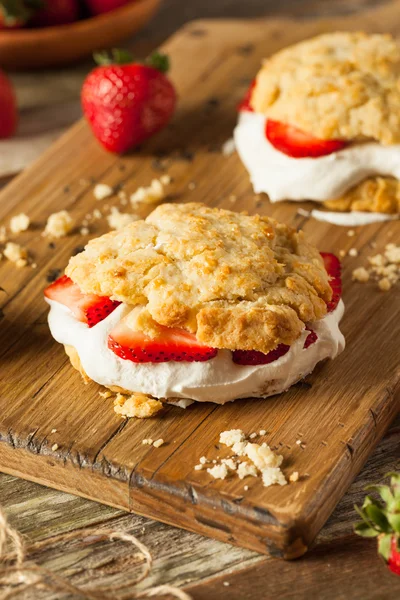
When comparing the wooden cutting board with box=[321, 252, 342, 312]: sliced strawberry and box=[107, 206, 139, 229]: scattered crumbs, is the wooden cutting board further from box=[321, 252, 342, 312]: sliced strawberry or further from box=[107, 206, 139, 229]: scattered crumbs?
box=[321, 252, 342, 312]: sliced strawberry

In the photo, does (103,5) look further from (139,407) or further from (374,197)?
(139,407)

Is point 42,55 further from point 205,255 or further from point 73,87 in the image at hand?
point 205,255

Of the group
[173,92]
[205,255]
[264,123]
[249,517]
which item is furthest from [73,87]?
[249,517]

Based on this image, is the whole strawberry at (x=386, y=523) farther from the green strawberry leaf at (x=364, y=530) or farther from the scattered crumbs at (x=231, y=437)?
the scattered crumbs at (x=231, y=437)

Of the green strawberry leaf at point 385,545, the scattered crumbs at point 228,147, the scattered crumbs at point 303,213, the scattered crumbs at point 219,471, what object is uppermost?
the scattered crumbs at point 219,471

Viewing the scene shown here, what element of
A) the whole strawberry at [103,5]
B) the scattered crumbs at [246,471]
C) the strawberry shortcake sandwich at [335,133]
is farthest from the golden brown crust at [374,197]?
the whole strawberry at [103,5]

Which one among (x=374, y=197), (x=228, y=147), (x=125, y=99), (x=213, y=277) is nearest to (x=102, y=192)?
(x=125, y=99)
